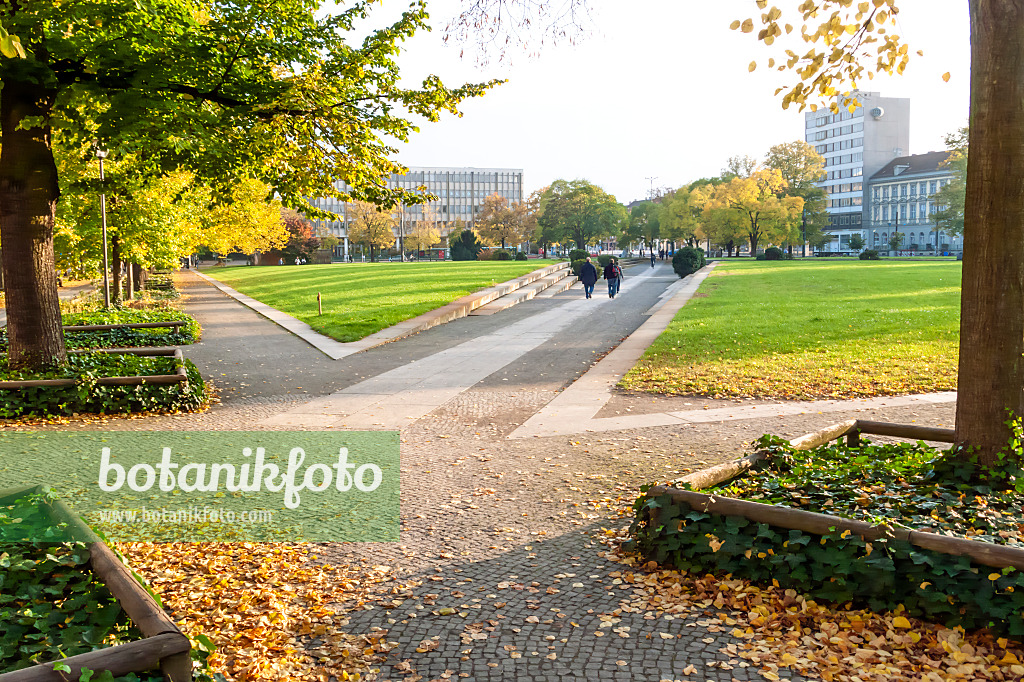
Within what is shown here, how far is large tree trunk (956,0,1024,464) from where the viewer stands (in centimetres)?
523

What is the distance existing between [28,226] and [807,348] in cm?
1305

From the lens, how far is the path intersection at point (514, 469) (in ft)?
13.6

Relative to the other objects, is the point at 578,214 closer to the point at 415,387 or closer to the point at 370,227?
the point at 370,227

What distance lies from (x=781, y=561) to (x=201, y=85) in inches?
368

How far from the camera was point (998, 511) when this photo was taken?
5.09 meters

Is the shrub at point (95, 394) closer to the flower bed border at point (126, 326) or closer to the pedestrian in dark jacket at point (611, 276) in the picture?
the flower bed border at point (126, 326)

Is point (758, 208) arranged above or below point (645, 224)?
below

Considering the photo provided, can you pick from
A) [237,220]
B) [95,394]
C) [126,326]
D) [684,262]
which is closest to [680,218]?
[684,262]

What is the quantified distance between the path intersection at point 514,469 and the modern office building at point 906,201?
11133cm

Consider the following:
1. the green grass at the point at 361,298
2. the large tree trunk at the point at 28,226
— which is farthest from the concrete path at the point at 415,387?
the large tree trunk at the point at 28,226

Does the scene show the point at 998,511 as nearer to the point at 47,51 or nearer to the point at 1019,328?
the point at 1019,328

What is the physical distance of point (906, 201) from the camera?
122 metres

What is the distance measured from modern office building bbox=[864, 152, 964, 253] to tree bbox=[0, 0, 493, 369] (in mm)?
113212

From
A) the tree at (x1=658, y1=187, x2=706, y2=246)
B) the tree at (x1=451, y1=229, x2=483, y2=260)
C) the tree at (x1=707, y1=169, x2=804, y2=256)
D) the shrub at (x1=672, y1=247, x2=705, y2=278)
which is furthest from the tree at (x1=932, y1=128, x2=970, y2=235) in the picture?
the tree at (x1=451, y1=229, x2=483, y2=260)
